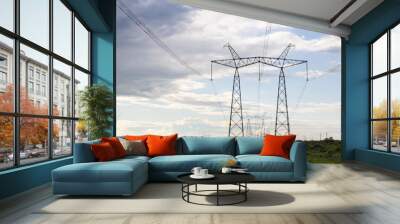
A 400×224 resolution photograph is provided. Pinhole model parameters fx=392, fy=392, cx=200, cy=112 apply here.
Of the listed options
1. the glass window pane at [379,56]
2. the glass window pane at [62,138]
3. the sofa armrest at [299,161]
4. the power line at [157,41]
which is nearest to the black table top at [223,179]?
the sofa armrest at [299,161]

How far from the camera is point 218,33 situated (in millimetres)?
10195

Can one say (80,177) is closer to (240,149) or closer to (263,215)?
(263,215)

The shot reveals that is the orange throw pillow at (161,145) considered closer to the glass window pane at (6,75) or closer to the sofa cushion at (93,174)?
the sofa cushion at (93,174)

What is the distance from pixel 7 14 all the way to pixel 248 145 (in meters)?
4.11

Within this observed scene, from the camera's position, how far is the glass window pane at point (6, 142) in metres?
4.81

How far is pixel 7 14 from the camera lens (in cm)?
495

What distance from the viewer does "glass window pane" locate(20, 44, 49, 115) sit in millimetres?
5410

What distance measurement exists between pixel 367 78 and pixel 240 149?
4.72 m

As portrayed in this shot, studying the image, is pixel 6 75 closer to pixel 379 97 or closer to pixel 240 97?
pixel 240 97

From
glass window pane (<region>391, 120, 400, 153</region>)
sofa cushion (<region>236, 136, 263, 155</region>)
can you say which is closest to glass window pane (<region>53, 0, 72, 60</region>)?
sofa cushion (<region>236, 136, 263, 155</region>)

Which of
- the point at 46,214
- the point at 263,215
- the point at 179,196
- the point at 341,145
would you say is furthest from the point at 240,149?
the point at 341,145

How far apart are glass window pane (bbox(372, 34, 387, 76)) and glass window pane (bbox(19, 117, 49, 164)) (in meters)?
7.08

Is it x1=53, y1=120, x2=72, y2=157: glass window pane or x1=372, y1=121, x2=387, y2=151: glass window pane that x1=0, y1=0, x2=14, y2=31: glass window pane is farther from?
x1=372, y1=121, x2=387, y2=151: glass window pane

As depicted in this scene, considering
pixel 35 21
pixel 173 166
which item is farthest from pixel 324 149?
pixel 35 21
